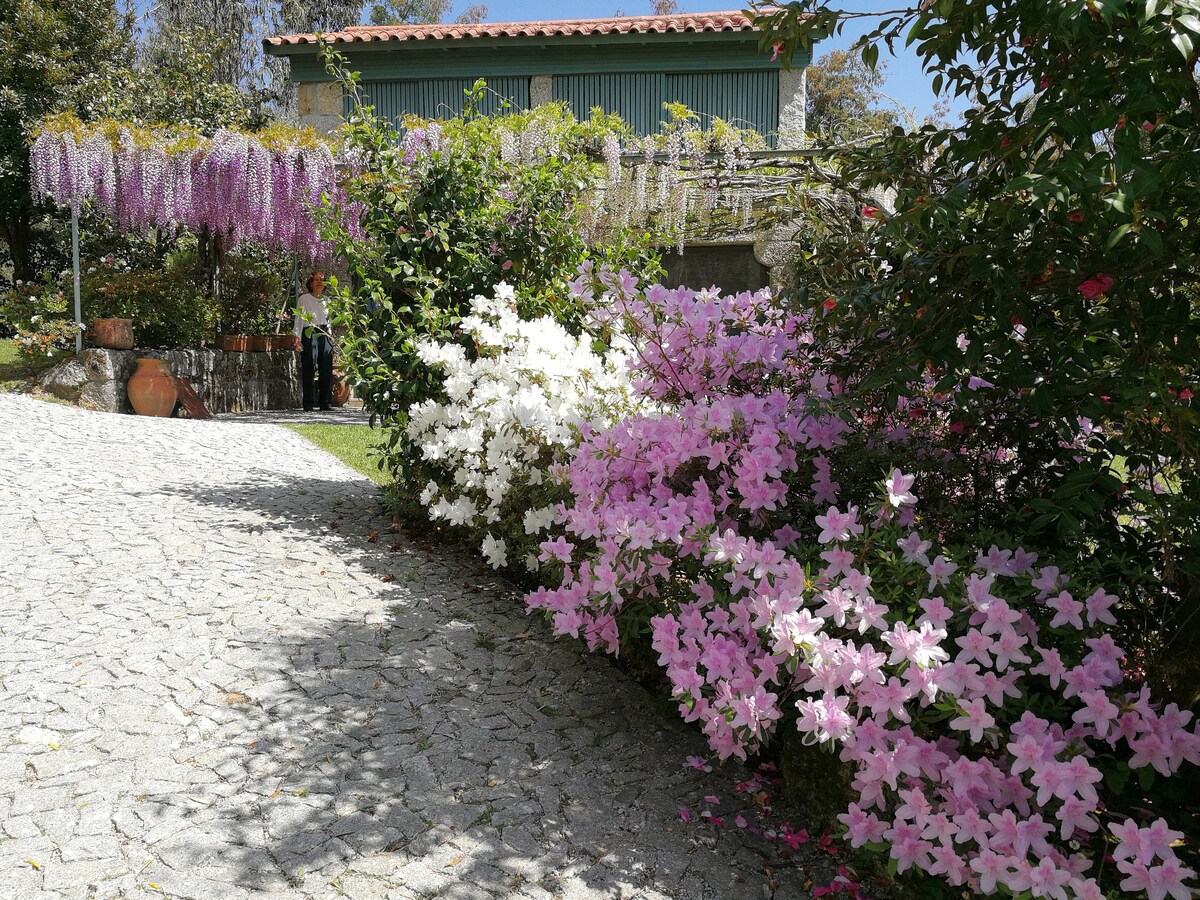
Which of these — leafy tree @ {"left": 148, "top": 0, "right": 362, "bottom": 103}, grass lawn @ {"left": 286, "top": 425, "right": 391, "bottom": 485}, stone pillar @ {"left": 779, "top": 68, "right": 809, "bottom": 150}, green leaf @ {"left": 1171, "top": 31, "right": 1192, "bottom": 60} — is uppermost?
leafy tree @ {"left": 148, "top": 0, "right": 362, "bottom": 103}

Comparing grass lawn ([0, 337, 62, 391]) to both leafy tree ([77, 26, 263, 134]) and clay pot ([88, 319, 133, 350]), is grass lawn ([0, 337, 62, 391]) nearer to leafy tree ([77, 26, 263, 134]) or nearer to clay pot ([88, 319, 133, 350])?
clay pot ([88, 319, 133, 350])

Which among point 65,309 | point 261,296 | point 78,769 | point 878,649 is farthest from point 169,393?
point 878,649

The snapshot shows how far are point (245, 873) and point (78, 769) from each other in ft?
2.59

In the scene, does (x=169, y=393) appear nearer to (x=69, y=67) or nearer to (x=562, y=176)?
(x=562, y=176)

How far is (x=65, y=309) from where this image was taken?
1025 centimetres

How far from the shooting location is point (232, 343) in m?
11.5

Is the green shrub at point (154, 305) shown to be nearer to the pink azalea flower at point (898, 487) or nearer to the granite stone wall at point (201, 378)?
the granite stone wall at point (201, 378)

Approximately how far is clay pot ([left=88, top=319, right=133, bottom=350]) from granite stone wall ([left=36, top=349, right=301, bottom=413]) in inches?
4.3

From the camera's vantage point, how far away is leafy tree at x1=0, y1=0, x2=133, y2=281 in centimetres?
1455

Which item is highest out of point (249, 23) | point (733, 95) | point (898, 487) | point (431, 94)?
point (249, 23)

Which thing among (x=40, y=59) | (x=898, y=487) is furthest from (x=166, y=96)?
(x=898, y=487)

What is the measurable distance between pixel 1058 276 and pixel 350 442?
735 centimetres

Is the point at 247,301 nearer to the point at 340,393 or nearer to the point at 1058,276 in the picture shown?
the point at 340,393

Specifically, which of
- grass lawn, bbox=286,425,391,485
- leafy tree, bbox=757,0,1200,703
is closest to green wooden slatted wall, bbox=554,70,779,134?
grass lawn, bbox=286,425,391,485
